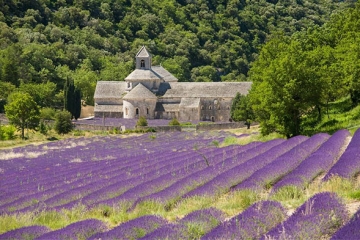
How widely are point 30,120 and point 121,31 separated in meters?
121

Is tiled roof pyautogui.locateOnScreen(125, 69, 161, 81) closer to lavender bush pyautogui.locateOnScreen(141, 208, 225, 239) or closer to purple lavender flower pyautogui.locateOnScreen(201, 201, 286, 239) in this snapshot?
lavender bush pyautogui.locateOnScreen(141, 208, 225, 239)

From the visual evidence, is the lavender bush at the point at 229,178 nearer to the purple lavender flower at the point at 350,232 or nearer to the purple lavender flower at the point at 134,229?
the purple lavender flower at the point at 134,229

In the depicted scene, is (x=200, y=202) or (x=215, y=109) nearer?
(x=200, y=202)

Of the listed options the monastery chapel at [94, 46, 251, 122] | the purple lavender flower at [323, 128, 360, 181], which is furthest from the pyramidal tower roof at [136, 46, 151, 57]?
the purple lavender flower at [323, 128, 360, 181]

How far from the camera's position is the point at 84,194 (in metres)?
16.2

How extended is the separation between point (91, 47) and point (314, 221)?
5919 inches

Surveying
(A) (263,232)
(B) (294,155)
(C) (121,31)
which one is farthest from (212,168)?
(C) (121,31)

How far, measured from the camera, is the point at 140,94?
311 ft

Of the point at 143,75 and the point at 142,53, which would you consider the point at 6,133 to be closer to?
the point at 143,75

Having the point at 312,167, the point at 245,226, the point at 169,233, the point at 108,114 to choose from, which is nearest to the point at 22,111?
the point at 108,114

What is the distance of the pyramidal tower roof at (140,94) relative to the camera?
310ft

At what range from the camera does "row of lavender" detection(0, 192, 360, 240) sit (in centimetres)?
764

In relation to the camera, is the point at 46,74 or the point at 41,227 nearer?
the point at 41,227

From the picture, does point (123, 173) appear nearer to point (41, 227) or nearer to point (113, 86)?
point (41, 227)
